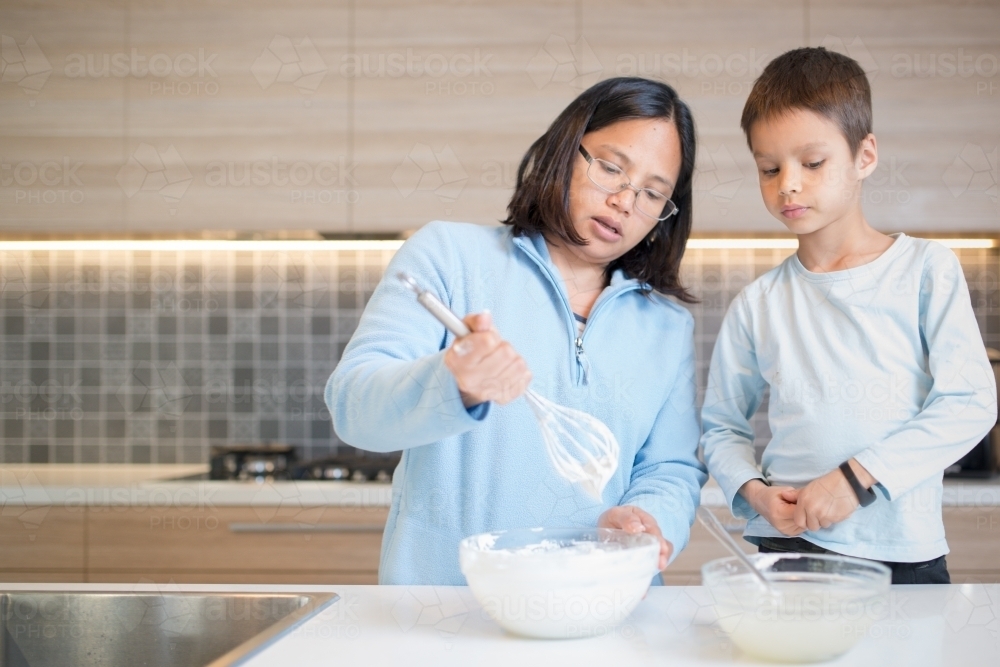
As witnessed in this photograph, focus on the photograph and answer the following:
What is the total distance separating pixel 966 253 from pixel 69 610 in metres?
2.44

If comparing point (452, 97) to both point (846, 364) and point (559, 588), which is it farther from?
point (559, 588)

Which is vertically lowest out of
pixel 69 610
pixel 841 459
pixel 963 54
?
pixel 69 610

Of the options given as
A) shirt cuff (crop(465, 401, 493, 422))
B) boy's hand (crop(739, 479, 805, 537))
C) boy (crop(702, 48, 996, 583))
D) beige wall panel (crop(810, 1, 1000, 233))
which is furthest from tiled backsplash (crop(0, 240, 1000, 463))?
shirt cuff (crop(465, 401, 493, 422))

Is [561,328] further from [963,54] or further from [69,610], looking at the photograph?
[963,54]

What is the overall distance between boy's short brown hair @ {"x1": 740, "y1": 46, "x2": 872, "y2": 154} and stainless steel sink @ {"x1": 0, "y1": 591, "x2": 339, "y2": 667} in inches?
33.1

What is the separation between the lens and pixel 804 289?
49.3 inches

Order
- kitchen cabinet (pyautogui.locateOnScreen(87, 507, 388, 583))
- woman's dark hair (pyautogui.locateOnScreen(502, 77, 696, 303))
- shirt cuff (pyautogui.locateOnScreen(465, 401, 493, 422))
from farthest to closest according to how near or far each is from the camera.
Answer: kitchen cabinet (pyautogui.locateOnScreen(87, 507, 388, 583)), woman's dark hair (pyautogui.locateOnScreen(502, 77, 696, 303)), shirt cuff (pyautogui.locateOnScreen(465, 401, 493, 422))

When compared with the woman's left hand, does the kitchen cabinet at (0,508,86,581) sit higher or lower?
lower

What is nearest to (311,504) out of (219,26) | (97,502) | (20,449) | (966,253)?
(97,502)

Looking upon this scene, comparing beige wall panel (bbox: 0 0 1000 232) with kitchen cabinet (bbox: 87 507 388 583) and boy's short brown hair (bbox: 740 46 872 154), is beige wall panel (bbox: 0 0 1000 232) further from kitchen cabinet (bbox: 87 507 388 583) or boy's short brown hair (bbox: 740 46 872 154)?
boy's short brown hair (bbox: 740 46 872 154)

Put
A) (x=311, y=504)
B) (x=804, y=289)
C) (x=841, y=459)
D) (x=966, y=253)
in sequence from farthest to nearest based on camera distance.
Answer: (x=966, y=253)
(x=311, y=504)
(x=804, y=289)
(x=841, y=459)

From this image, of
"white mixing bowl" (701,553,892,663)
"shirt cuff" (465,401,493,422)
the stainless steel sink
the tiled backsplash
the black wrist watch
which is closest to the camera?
"white mixing bowl" (701,553,892,663)

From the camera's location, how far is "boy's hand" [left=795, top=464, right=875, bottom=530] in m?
1.07

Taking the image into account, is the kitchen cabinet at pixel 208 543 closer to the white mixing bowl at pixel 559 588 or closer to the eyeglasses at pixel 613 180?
the eyeglasses at pixel 613 180
